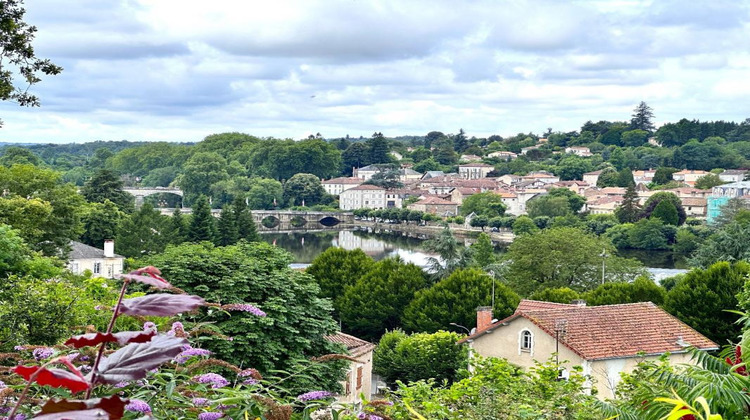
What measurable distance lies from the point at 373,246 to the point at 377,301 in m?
42.5

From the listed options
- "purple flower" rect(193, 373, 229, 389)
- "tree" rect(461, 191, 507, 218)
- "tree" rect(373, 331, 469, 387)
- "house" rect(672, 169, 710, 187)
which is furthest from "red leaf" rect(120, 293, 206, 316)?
"house" rect(672, 169, 710, 187)

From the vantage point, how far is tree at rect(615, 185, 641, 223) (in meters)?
71.9

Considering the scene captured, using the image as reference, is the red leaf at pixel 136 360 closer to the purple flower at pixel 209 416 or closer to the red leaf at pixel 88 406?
the red leaf at pixel 88 406

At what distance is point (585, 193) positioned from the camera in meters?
92.5

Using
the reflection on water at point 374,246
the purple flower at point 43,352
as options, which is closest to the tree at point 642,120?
Answer: the reflection on water at point 374,246

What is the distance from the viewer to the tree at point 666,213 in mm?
68062

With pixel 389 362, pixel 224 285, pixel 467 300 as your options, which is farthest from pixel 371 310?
pixel 224 285

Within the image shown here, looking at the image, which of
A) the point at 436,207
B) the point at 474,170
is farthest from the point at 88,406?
the point at 474,170

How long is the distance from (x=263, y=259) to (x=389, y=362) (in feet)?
24.8

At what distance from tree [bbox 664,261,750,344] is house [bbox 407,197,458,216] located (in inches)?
2694

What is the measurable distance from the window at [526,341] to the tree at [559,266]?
16558mm

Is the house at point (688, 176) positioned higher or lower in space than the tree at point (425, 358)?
higher

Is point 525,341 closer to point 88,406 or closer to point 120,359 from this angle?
point 120,359

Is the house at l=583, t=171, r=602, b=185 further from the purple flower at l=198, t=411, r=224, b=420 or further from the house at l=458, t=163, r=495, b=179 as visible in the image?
the purple flower at l=198, t=411, r=224, b=420
